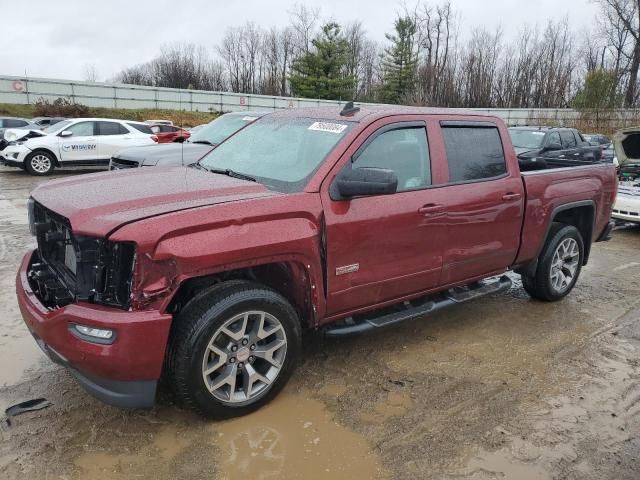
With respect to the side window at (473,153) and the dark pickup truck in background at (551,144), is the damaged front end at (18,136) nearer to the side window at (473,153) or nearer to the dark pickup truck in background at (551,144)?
the dark pickup truck in background at (551,144)

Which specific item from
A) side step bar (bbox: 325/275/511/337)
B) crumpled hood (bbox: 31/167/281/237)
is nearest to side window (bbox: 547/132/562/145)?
side step bar (bbox: 325/275/511/337)

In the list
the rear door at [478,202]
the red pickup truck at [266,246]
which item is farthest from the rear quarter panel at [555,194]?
the rear door at [478,202]

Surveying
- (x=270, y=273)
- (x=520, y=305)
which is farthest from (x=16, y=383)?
(x=520, y=305)

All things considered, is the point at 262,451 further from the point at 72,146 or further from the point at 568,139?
the point at 72,146

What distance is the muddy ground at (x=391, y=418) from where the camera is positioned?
9.42 feet

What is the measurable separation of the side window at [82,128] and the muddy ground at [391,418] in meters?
11.5

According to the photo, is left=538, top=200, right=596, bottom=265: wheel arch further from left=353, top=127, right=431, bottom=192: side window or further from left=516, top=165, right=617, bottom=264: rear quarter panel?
left=353, top=127, right=431, bottom=192: side window

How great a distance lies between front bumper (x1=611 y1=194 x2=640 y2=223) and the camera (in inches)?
352

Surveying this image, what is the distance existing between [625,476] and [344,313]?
73.8 inches

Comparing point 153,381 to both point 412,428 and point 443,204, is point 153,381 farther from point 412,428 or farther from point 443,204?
point 443,204

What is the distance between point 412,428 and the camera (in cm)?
324

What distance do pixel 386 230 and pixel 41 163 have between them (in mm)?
14023

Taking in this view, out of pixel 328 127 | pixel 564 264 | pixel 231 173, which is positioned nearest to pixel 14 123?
pixel 231 173

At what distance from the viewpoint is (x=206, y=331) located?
9.73 ft
